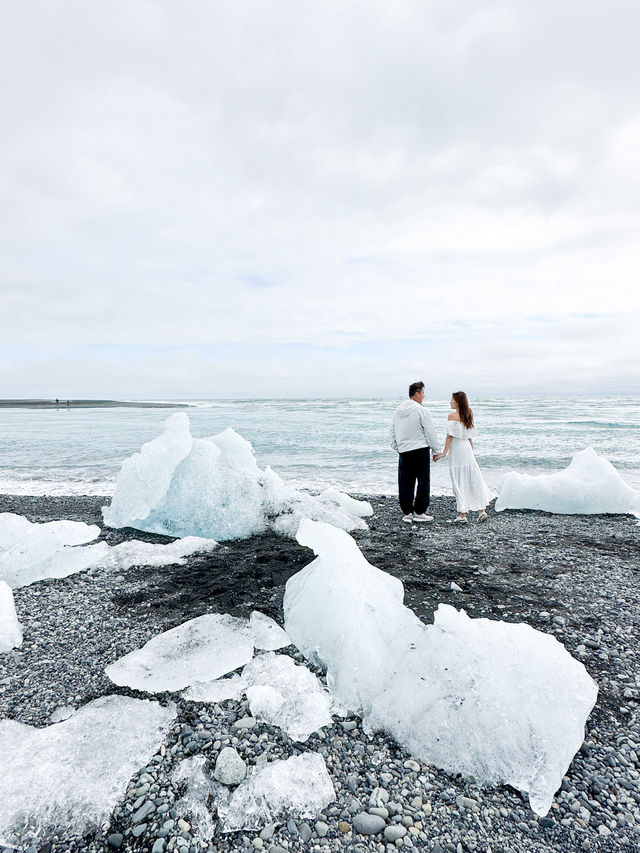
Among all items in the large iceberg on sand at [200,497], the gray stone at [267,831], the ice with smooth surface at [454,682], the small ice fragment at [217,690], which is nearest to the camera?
the gray stone at [267,831]

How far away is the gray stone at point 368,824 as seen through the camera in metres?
2.02

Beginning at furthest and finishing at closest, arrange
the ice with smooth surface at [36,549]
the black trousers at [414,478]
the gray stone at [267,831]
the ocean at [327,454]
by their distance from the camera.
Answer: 1. the ocean at [327,454]
2. the black trousers at [414,478]
3. the ice with smooth surface at [36,549]
4. the gray stone at [267,831]

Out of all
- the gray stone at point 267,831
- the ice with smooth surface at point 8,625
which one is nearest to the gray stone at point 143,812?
the gray stone at point 267,831

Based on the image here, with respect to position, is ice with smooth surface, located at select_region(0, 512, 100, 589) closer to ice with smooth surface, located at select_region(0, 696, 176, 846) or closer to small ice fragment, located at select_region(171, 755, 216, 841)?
ice with smooth surface, located at select_region(0, 696, 176, 846)

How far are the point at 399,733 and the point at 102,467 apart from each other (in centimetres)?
1267

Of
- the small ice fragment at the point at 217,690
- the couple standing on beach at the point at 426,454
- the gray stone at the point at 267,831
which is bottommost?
the gray stone at the point at 267,831

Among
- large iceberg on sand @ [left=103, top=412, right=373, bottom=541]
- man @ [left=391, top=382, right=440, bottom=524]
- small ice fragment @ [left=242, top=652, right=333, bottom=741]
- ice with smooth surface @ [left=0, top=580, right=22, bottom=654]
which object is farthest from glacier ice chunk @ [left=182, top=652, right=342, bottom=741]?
man @ [left=391, top=382, right=440, bottom=524]

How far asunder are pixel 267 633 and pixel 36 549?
3.28 metres

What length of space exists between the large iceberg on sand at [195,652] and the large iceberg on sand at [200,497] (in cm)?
266

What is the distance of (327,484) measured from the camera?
1130cm

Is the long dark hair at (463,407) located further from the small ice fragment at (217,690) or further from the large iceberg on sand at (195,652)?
the small ice fragment at (217,690)

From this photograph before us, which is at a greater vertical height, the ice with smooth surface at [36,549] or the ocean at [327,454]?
the ice with smooth surface at [36,549]

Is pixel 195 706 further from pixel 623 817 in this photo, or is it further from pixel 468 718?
pixel 623 817

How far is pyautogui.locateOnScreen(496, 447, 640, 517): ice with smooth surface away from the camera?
773 centimetres
